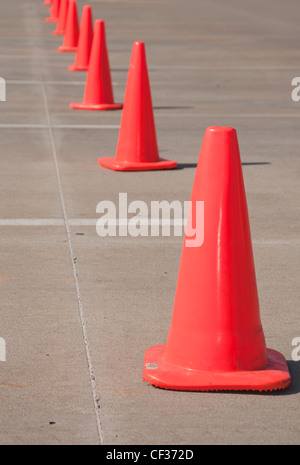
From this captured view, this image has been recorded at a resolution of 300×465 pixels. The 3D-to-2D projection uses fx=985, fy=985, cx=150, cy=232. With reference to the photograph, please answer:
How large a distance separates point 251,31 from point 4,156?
13.0 meters

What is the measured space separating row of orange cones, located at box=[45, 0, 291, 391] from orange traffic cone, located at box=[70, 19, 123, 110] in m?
7.06

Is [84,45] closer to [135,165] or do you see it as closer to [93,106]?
[93,106]

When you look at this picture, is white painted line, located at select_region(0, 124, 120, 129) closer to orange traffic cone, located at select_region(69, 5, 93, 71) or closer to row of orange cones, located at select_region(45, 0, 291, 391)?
orange traffic cone, located at select_region(69, 5, 93, 71)

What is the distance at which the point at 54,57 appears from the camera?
15.9 meters

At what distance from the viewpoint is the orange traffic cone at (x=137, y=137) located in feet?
25.8

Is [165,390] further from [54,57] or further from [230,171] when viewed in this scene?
[54,57]

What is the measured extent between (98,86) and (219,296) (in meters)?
7.38

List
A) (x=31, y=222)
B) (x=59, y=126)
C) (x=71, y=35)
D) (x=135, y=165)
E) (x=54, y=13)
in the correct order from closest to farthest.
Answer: (x=31, y=222) → (x=135, y=165) → (x=59, y=126) → (x=71, y=35) → (x=54, y=13)

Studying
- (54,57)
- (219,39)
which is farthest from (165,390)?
(219,39)

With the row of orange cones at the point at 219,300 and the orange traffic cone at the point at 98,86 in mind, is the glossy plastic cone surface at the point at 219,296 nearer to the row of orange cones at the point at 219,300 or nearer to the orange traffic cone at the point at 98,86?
the row of orange cones at the point at 219,300

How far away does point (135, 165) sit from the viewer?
7824mm

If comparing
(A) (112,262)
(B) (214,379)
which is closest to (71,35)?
(A) (112,262)

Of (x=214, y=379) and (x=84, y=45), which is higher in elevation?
(x=84, y=45)

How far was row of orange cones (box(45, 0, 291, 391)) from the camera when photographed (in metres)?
3.82
